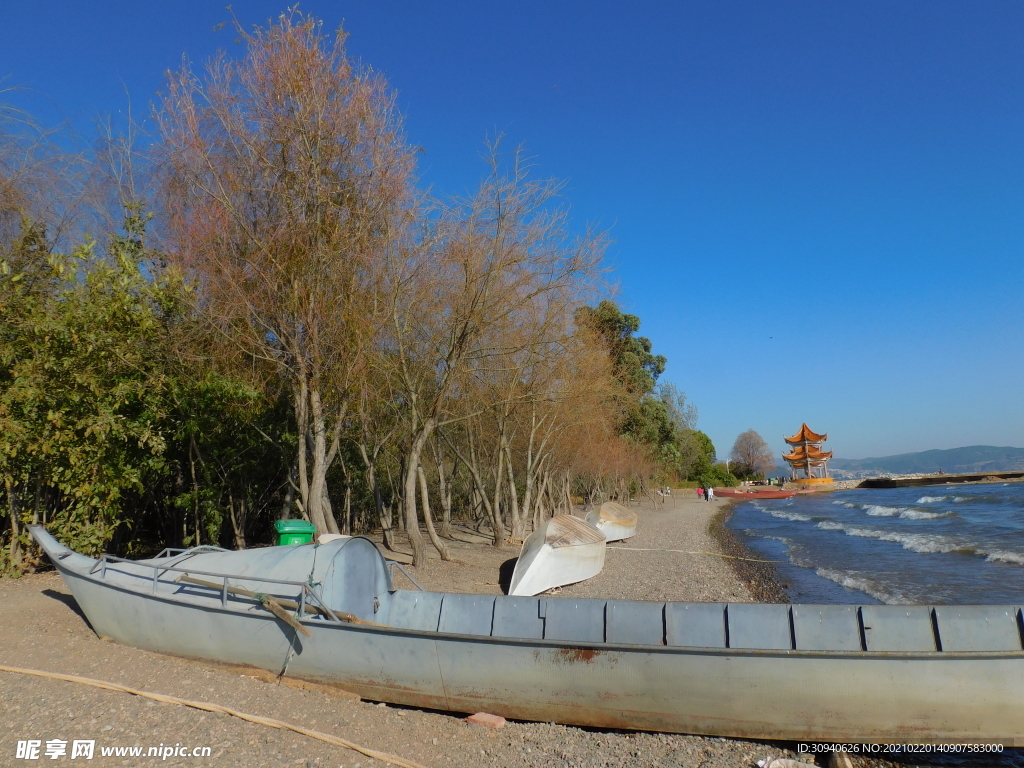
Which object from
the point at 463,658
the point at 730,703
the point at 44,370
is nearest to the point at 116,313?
the point at 44,370

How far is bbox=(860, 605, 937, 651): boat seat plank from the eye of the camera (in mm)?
6211

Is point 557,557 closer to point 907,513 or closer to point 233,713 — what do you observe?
point 233,713

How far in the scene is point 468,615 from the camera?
758cm

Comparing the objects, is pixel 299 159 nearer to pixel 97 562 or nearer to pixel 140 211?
pixel 140 211

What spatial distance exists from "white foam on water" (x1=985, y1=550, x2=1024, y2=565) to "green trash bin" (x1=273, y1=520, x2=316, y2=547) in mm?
19840

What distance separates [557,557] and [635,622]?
5772 millimetres

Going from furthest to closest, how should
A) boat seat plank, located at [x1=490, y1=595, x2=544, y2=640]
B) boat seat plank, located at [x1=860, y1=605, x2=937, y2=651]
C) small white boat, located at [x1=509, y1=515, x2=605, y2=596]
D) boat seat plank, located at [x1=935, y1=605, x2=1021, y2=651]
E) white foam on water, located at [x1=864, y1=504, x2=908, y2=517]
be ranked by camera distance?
white foam on water, located at [x1=864, y1=504, x2=908, y2=517] < small white boat, located at [x1=509, y1=515, x2=605, y2=596] < boat seat plank, located at [x1=490, y1=595, x2=544, y2=640] < boat seat plank, located at [x1=860, y1=605, x2=937, y2=651] < boat seat plank, located at [x1=935, y1=605, x2=1021, y2=651]

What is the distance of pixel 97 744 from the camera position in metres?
5.04

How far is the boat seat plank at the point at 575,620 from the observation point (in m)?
7.20

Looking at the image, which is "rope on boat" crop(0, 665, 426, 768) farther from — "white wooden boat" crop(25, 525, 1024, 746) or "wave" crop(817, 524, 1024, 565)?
"wave" crop(817, 524, 1024, 565)

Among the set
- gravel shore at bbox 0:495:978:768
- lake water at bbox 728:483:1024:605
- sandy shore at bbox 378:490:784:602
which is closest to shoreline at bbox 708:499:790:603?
sandy shore at bbox 378:490:784:602

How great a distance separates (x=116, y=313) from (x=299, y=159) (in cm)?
418

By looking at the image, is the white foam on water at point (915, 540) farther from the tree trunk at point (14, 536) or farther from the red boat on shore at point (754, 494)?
the red boat on shore at point (754, 494)

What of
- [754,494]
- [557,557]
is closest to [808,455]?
[754,494]
